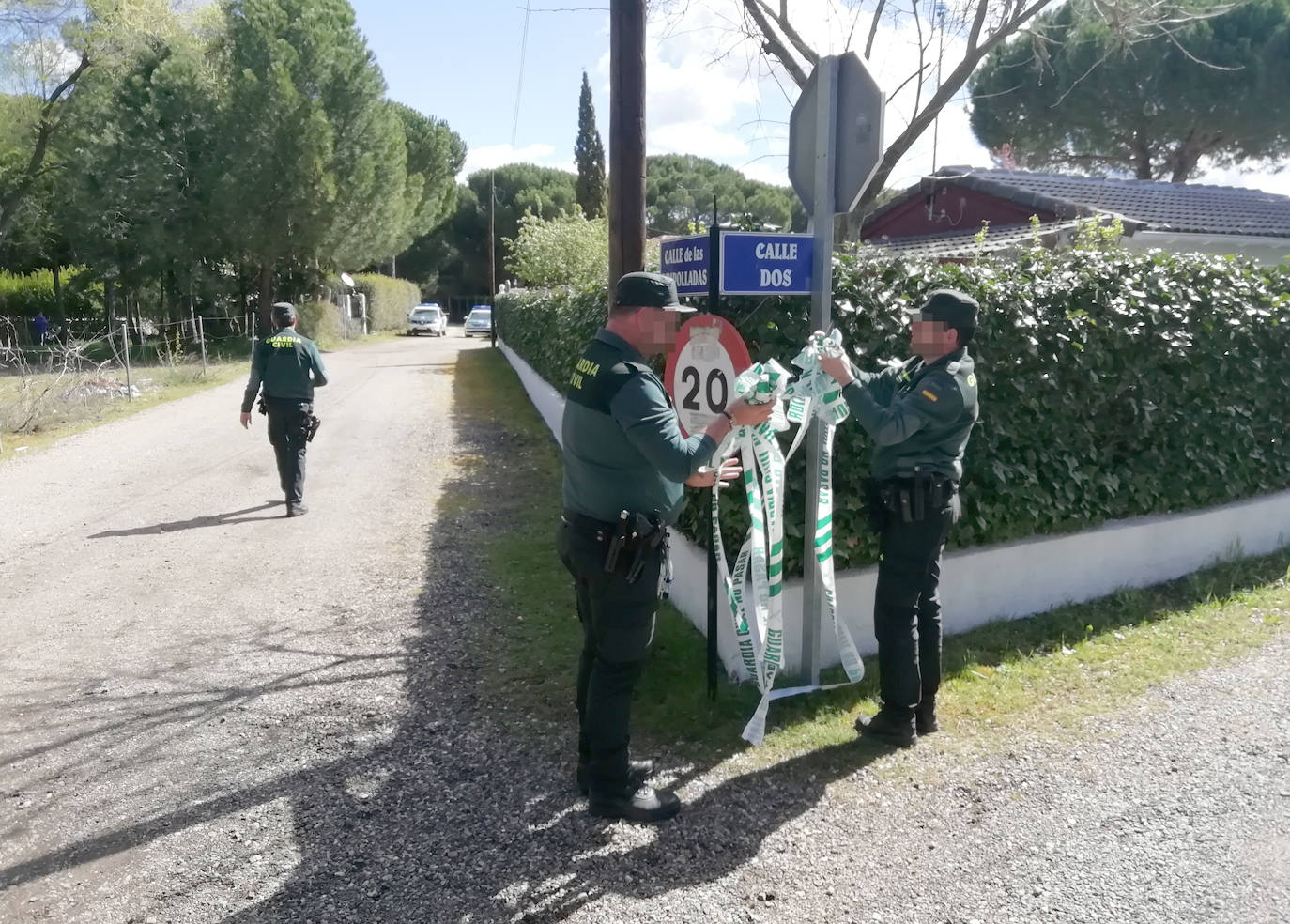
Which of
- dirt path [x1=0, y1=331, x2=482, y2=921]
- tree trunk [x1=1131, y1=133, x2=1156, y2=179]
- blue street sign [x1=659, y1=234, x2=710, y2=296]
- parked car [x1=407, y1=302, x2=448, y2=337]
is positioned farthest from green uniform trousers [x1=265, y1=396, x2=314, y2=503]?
parked car [x1=407, y1=302, x2=448, y2=337]

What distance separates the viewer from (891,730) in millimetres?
4035

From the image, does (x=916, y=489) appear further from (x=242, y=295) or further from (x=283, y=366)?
(x=242, y=295)

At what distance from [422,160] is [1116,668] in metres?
47.2

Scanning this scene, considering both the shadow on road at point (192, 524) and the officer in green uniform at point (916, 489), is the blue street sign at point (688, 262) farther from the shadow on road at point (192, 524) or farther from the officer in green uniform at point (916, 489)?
the shadow on road at point (192, 524)

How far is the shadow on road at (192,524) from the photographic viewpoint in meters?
7.71

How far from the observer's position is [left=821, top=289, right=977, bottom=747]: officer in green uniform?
3.78 m

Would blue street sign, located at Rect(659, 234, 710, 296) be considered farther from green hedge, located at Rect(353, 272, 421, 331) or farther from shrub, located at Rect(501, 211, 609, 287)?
green hedge, located at Rect(353, 272, 421, 331)

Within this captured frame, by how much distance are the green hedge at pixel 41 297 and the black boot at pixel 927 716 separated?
4247 centimetres

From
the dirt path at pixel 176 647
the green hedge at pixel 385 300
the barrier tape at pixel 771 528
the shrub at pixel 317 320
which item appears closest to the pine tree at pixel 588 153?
the green hedge at pixel 385 300

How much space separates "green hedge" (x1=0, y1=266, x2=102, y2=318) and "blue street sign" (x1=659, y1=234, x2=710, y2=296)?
1621 inches

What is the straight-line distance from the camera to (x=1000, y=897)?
3055 mm

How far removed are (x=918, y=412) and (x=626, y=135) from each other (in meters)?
2.36

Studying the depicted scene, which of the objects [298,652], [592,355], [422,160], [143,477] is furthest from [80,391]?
[422,160]

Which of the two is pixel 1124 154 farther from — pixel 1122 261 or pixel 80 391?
pixel 80 391
